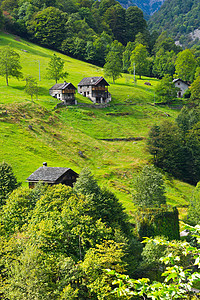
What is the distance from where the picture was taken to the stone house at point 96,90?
3927 inches

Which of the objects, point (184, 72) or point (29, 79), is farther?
point (184, 72)

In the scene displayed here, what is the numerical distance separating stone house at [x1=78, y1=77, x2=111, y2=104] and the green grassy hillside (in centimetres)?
298

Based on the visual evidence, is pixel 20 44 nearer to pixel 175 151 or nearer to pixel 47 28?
pixel 47 28

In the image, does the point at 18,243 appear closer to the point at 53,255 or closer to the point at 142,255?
the point at 53,255

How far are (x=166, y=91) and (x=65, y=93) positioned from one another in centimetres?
3768

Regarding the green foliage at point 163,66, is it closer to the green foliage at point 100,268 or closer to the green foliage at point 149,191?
the green foliage at point 149,191

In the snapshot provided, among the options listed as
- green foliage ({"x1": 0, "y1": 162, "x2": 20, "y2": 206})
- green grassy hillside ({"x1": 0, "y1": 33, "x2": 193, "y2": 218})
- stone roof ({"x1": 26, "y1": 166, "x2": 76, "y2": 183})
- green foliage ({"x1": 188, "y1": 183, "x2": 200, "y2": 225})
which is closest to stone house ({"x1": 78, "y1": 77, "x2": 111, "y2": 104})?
green grassy hillside ({"x1": 0, "y1": 33, "x2": 193, "y2": 218})

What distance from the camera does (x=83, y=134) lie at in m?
78.9

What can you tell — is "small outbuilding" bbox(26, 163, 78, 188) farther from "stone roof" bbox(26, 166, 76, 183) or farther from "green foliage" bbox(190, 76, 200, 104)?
"green foliage" bbox(190, 76, 200, 104)

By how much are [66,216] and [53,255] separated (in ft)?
15.0

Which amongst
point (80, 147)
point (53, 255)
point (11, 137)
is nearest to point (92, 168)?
point (80, 147)

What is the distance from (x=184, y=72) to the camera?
12875cm

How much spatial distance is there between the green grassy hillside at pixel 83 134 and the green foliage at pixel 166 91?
3.76 m

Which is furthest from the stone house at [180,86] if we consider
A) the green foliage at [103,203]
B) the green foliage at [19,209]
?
the green foliage at [19,209]
